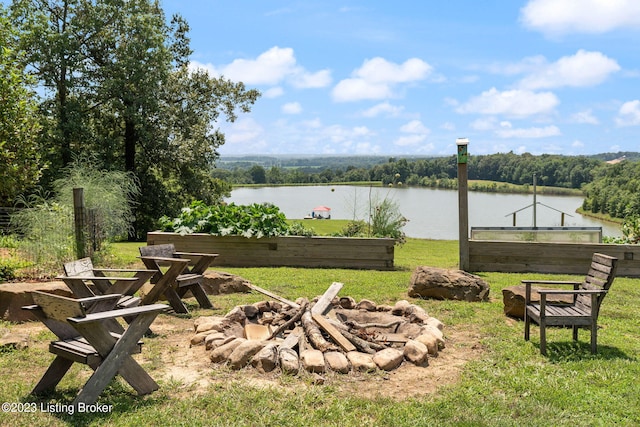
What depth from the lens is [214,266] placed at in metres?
10.8

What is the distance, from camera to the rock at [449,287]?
757cm

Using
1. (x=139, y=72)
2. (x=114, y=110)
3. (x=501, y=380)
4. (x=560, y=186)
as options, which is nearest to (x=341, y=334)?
(x=501, y=380)

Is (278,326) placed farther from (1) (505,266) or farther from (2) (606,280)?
(1) (505,266)

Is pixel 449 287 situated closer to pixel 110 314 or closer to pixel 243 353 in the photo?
pixel 243 353

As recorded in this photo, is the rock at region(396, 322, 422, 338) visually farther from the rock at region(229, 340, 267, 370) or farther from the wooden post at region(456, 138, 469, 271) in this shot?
the wooden post at region(456, 138, 469, 271)

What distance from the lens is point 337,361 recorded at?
460 cm

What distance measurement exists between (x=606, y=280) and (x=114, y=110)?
19.5 m

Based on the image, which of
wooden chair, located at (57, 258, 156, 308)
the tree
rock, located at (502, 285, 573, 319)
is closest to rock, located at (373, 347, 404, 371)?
rock, located at (502, 285, 573, 319)

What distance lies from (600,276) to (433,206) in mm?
19524

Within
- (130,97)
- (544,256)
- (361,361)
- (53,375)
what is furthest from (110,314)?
(130,97)

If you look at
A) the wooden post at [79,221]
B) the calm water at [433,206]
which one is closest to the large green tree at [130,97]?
the calm water at [433,206]

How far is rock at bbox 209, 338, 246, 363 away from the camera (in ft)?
15.8

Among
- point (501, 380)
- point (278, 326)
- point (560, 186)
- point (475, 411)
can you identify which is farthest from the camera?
point (560, 186)

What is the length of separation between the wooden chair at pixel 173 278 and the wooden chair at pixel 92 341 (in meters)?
2.12
